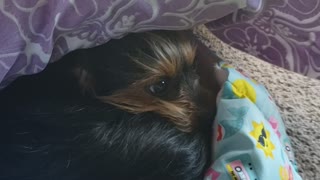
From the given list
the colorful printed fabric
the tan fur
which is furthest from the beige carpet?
the tan fur

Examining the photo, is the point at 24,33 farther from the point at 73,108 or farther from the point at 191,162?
the point at 191,162

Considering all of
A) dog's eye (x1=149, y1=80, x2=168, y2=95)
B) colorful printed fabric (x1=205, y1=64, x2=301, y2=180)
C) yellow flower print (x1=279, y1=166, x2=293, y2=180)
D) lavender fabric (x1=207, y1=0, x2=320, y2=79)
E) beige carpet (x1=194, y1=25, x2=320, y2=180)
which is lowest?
beige carpet (x1=194, y1=25, x2=320, y2=180)

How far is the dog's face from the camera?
0.83m

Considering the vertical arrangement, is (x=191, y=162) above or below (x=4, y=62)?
below

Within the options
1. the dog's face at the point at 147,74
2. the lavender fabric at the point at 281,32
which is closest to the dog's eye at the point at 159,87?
the dog's face at the point at 147,74

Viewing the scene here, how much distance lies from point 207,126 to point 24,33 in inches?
12.9

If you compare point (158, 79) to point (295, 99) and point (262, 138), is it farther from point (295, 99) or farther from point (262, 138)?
point (295, 99)

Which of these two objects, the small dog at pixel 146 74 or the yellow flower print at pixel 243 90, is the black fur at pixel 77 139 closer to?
the small dog at pixel 146 74

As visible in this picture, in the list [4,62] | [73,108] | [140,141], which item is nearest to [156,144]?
[140,141]

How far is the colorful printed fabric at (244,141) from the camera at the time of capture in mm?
842

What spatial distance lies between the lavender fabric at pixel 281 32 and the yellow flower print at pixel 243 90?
6 centimetres

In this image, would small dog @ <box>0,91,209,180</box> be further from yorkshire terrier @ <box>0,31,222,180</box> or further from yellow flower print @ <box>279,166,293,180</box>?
yellow flower print @ <box>279,166,293,180</box>

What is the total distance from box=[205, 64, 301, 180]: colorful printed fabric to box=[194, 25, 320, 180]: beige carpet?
0.09 meters

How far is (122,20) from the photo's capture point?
0.77 metres
